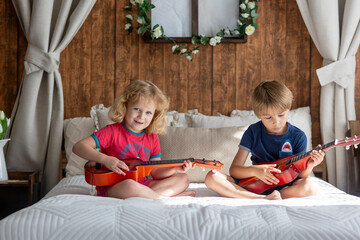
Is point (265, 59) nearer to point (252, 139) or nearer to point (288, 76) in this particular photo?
point (288, 76)

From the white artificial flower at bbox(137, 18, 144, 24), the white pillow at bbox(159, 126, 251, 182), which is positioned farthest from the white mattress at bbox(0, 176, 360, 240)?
the white artificial flower at bbox(137, 18, 144, 24)

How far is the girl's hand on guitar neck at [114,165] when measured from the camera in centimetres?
190

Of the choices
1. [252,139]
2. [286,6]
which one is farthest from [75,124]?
[286,6]

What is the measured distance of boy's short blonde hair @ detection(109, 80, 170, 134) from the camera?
2146mm

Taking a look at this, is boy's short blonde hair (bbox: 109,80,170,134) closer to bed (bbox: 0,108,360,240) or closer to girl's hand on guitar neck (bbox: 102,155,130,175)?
girl's hand on guitar neck (bbox: 102,155,130,175)

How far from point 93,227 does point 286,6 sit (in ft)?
7.81

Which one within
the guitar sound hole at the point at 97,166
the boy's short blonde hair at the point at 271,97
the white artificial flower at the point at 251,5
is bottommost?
the guitar sound hole at the point at 97,166

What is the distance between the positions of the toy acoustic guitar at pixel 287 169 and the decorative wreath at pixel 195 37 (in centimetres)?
124

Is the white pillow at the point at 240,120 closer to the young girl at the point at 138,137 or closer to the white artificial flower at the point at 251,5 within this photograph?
the young girl at the point at 138,137

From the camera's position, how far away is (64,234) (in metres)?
1.31

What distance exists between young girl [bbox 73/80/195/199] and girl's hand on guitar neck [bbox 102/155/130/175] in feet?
0.09

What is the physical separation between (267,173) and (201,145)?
68 centimetres

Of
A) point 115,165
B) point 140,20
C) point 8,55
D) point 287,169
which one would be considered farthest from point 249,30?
point 8,55

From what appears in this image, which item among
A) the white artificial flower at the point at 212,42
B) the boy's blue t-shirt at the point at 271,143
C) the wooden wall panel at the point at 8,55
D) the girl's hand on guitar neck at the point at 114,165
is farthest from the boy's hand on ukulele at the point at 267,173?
the wooden wall panel at the point at 8,55
